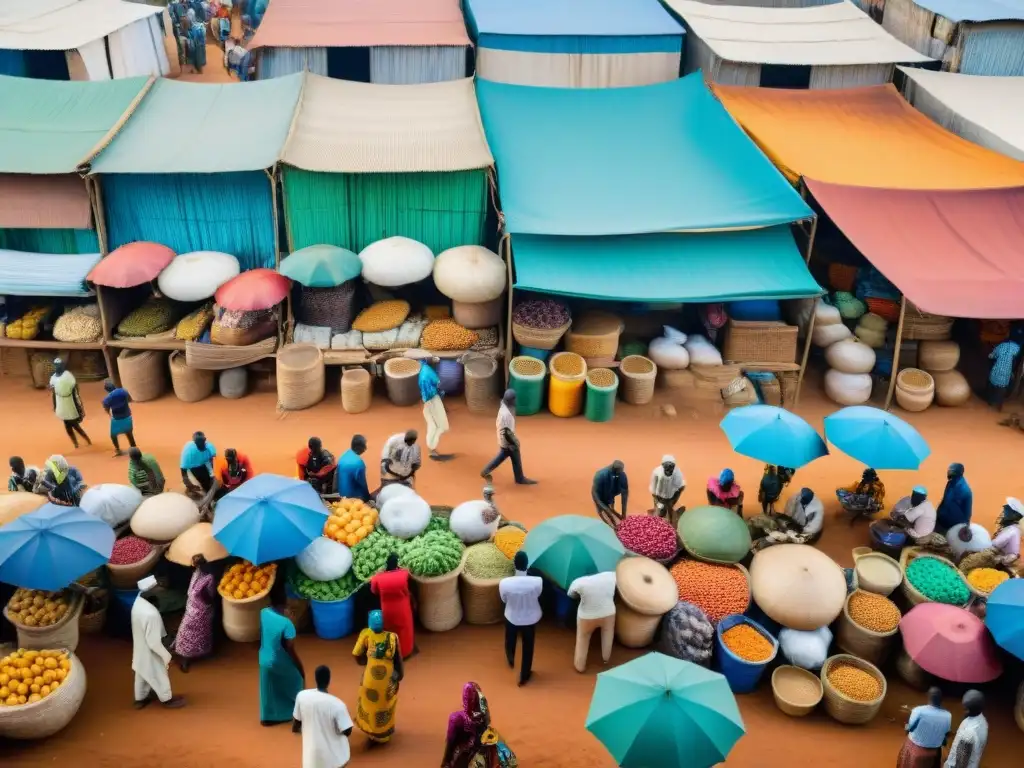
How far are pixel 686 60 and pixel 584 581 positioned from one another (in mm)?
12328

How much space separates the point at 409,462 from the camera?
8.59 metres

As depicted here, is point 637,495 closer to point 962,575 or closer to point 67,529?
point 962,575

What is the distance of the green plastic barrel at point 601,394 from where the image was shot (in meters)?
10.8

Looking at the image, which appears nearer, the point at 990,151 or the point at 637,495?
the point at 637,495

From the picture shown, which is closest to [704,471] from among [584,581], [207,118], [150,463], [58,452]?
[584,581]

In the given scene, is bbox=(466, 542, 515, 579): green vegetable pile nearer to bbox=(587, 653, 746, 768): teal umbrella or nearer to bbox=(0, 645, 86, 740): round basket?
bbox=(587, 653, 746, 768): teal umbrella

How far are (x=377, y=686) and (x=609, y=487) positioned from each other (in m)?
3.11

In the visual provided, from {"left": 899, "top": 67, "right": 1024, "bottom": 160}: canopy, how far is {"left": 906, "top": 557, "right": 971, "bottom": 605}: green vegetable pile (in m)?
7.39

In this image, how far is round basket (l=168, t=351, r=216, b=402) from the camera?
11062 mm

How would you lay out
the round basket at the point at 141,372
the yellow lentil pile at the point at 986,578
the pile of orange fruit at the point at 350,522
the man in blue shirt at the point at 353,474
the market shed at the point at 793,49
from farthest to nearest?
1. the market shed at the point at 793,49
2. the round basket at the point at 141,372
3. the man in blue shirt at the point at 353,474
4. the yellow lentil pile at the point at 986,578
5. the pile of orange fruit at the point at 350,522

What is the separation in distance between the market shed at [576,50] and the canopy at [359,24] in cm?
61

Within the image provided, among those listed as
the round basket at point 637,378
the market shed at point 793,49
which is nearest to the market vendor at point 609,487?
the round basket at point 637,378

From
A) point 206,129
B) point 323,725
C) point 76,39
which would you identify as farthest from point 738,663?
point 76,39

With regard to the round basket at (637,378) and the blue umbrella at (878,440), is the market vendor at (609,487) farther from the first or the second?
the round basket at (637,378)
